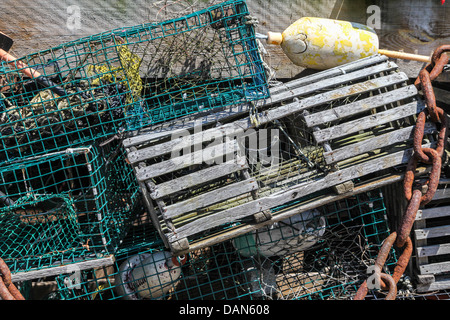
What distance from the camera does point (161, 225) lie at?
2279 mm

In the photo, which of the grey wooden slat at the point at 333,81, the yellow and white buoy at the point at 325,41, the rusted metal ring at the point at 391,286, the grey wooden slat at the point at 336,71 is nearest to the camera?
the rusted metal ring at the point at 391,286

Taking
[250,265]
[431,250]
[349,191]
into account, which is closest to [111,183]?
[250,265]

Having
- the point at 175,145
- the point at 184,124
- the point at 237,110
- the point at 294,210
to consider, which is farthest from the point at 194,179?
the point at 294,210

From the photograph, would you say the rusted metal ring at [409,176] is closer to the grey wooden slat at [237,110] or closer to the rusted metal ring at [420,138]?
the rusted metal ring at [420,138]

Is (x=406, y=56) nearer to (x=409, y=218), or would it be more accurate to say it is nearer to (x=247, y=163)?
(x=409, y=218)

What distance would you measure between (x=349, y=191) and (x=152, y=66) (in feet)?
4.72

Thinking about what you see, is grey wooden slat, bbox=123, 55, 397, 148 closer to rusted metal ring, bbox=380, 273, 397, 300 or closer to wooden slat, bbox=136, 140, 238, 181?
wooden slat, bbox=136, 140, 238, 181

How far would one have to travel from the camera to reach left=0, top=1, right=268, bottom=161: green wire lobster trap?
2205 mm

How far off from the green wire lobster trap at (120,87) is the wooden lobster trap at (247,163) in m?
0.11

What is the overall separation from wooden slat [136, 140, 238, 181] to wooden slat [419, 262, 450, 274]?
4.25 ft

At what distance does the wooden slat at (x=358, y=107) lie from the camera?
2.24 m

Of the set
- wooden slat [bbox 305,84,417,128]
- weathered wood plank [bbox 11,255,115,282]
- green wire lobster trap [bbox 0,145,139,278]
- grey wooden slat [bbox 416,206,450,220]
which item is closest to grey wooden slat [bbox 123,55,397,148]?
wooden slat [bbox 305,84,417,128]

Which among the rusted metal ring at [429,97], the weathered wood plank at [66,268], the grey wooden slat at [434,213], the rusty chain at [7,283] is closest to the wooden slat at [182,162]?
the weathered wood plank at [66,268]
